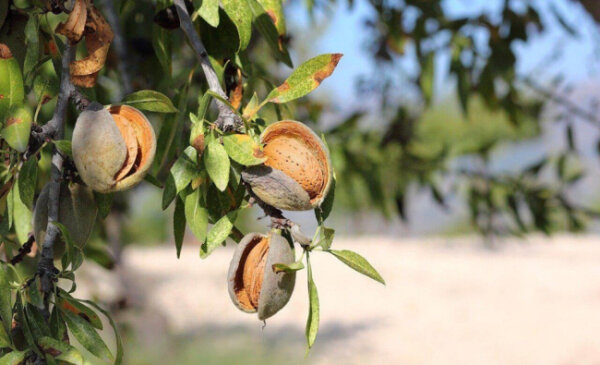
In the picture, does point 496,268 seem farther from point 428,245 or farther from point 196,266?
point 196,266

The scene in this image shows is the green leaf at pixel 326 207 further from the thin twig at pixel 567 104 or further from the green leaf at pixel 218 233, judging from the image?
the thin twig at pixel 567 104

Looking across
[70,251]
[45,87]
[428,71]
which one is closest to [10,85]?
[45,87]

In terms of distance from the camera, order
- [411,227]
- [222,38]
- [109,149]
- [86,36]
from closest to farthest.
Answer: [109,149] < [86,36] < [222,38] < [411,227]

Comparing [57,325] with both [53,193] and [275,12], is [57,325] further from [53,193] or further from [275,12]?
[275,12]

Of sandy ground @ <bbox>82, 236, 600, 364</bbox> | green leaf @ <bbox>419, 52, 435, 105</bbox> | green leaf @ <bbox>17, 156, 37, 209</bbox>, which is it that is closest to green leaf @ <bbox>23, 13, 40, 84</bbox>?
green leaf @ <bbox>17, 156, 37, 209</bbox>

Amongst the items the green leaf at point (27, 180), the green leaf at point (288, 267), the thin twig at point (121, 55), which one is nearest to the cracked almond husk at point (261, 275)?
the green leaf at point (288, 267)
